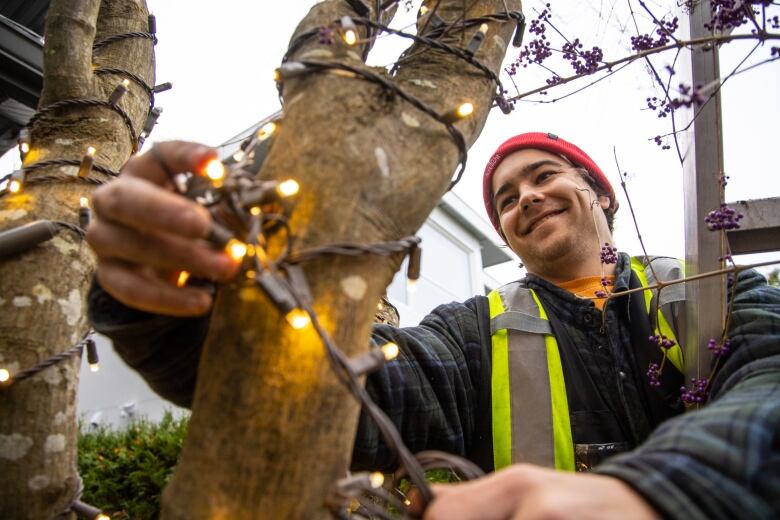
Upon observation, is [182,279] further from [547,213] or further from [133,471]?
[133,471]

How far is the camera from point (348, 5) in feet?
3.98

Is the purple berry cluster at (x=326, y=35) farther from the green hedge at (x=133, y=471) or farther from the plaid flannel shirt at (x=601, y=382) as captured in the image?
the green hedge at (x=133, y=471)

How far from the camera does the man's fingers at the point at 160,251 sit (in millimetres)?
804

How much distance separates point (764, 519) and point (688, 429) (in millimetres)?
168

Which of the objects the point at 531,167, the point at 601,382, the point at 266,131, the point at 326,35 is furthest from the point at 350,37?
the point at 531,167

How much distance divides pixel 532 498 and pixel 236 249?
531 millimetres

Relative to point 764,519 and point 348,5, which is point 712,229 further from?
point 348,5

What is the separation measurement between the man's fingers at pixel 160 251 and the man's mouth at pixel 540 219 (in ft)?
6.38

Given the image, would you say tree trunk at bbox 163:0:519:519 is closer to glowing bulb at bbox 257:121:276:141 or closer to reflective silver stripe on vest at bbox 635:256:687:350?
glowing bulb at bbox 257:121:276:141

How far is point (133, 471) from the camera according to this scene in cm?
601

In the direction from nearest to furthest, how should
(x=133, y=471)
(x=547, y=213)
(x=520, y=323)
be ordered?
(x=520, y=323), (x=547, y=213), (x=133, y=471)

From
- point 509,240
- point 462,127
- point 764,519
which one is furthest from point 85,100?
point 764,519

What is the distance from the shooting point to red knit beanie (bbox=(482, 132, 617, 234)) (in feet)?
9.07

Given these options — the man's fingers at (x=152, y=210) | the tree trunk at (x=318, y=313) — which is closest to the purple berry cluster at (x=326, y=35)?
the tree trunk at (x=318, y=313)
